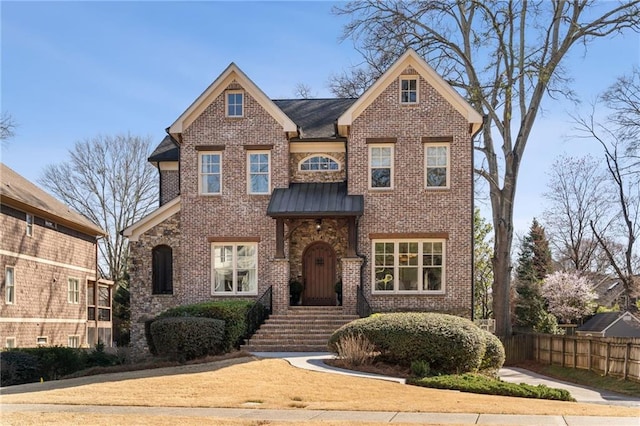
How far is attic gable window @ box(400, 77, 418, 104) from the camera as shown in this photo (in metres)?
26.2

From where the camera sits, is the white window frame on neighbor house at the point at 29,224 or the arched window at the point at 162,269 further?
the white window frame on neighbor house at the point at 29,224

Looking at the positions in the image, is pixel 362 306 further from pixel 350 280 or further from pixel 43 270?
pixel 43 270

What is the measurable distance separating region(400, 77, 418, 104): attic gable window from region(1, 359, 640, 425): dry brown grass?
12.4m

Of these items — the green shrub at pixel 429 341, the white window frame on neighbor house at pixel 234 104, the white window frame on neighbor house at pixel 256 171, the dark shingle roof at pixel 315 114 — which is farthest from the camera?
the dark shingle roof at pixel 315 114

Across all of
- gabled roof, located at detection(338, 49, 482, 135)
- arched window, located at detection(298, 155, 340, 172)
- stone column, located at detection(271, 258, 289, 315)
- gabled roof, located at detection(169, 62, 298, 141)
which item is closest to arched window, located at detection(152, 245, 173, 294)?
stone column, located at detection(271, 258, 289, 315)

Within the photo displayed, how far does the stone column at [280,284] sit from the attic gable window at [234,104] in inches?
225

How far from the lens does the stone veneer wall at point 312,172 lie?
26.9 m

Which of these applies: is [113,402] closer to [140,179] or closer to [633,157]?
[633,157]

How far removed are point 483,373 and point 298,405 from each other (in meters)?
8.03

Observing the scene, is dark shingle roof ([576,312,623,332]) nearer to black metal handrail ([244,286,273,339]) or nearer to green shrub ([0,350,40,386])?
black metal handrail ([244,286,273,339])

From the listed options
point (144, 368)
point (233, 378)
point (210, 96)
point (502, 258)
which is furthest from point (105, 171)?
point (233, 378)

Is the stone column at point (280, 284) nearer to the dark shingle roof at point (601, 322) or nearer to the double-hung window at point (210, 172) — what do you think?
the double-hung window at point (210, 172)

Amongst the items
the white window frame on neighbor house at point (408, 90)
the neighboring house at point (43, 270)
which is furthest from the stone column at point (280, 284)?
the neighboring house at point (43, 270)

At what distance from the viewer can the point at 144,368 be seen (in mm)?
18766
